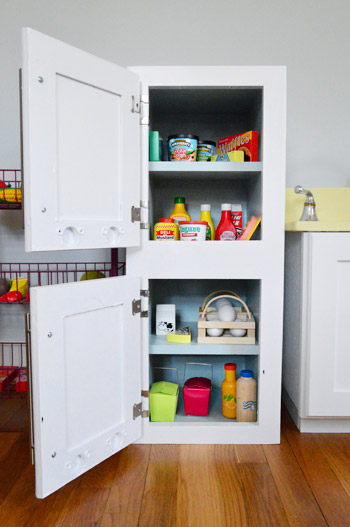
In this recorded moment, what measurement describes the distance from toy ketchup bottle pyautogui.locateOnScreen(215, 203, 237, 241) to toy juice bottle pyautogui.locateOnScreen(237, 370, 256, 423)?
54cm

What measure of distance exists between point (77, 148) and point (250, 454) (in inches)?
47.9

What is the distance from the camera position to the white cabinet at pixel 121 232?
4.03 ft

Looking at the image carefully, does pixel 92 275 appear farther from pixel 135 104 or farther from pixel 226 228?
pixel 135 104

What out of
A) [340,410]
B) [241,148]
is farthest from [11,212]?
[340,410]

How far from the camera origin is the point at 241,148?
1769 mm

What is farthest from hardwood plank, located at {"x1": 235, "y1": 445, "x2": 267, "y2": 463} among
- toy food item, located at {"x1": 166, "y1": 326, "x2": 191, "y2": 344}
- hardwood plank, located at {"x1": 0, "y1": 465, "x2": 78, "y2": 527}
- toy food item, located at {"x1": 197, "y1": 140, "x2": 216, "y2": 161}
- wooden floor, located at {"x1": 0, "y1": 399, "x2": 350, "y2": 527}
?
toy food item, located at {"x1": 197, "y1": 140, "x2": 216, "y2": 161}

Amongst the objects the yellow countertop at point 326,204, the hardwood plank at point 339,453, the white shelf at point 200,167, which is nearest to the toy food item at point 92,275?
the white shelf at point 200,167

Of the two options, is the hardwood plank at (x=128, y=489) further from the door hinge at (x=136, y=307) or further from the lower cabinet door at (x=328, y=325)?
the lower cabinet door at (x=328, y=325)

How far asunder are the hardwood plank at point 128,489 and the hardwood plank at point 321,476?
54 centimetres

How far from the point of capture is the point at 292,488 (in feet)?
4.48

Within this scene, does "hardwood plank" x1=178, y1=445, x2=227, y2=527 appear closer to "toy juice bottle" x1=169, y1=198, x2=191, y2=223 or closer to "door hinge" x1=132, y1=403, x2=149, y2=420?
"door hinge" x1=132, y1=403, x2=149, y2=420

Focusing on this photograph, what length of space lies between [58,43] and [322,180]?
4.80 feet

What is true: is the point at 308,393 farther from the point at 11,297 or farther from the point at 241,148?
the point at 11,297

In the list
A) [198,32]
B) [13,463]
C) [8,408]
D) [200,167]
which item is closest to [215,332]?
[200,167]
